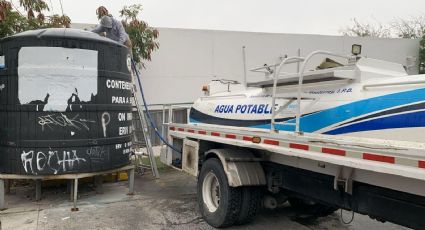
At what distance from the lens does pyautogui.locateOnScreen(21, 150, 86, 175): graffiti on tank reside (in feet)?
20.0

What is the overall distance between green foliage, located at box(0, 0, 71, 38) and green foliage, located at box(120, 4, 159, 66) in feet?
4.80

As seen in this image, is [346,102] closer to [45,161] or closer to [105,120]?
[105,120]

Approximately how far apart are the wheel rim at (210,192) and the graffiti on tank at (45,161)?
83.9 inches

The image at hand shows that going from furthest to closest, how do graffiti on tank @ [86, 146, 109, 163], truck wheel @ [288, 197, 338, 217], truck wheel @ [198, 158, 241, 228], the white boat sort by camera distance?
1. graffiti on tank @ [86, 146, 109, 163]
2. truck wheel @ [288, 197, 338, 217]
3. truck wheel @ [198, 158, 241, 228]
4. the white boat

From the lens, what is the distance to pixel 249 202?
5.17 m

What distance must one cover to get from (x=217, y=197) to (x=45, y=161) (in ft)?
8.52

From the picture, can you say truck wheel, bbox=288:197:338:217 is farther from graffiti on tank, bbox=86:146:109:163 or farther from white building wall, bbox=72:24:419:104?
white building wall, bbox=72:24:419:104

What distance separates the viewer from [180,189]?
7.60m

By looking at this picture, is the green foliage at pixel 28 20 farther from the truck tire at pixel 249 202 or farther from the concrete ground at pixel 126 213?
the truck tire at pixel 249 202

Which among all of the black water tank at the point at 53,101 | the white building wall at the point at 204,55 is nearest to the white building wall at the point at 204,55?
the white building wall at the point at 204,55

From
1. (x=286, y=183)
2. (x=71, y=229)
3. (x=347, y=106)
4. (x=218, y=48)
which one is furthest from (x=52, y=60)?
(x=218, y=48)

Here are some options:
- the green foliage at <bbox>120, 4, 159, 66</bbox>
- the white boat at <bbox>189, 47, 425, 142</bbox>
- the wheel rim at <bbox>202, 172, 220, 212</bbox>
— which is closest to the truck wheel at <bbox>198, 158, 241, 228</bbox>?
the wheel rim at <bbox>202, 172, 220, 212</bbox>

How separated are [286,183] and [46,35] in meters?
4.00

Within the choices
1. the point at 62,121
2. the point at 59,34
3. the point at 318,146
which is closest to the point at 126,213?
the point at 62,121
